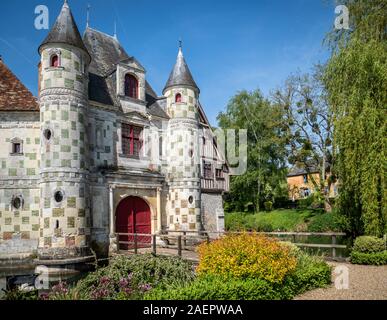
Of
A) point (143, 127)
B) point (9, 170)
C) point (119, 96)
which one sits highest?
point (119, 96)

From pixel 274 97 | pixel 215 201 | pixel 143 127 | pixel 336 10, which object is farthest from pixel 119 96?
pixel 274 97

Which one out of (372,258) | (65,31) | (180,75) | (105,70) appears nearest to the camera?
(372,258)

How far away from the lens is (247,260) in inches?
314

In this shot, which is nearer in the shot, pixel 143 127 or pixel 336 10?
pixel 336 10

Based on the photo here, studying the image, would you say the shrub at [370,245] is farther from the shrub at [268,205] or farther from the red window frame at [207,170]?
the shrub at [268,205]

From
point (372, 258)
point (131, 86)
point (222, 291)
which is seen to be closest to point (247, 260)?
point (222, 291)

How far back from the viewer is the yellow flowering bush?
7.87 metres

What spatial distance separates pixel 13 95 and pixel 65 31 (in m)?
3.94

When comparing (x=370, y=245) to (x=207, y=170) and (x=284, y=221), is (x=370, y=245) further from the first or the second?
(x=284, y=221)

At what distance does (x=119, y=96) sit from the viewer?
17344 millimetres

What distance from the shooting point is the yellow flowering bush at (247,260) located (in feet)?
25.8

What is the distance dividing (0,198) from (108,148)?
16.4 ft

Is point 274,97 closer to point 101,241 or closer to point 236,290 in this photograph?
point 101,241

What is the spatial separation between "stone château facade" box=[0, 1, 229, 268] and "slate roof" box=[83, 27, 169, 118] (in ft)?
0.22
